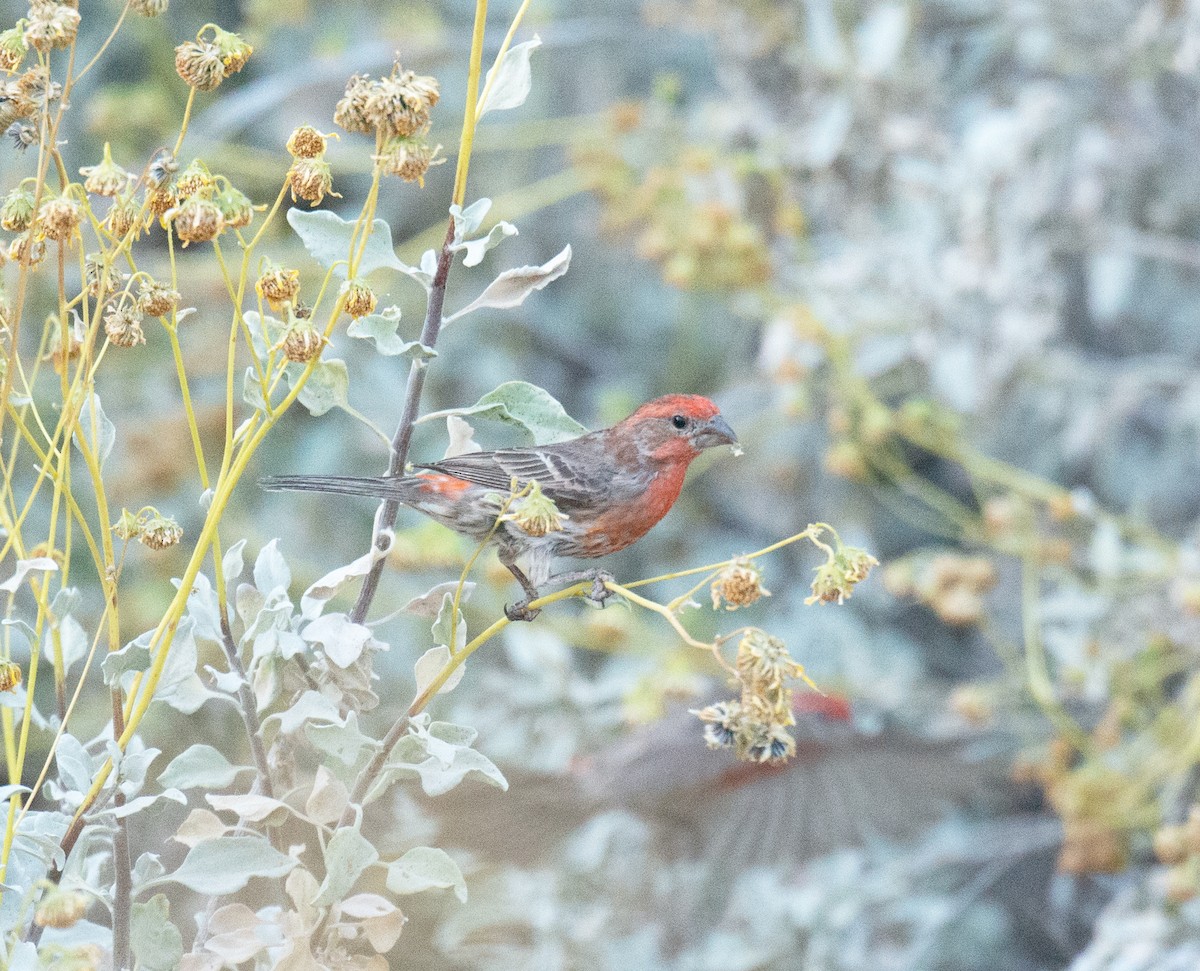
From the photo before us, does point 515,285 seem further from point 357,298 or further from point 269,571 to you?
point 269,571

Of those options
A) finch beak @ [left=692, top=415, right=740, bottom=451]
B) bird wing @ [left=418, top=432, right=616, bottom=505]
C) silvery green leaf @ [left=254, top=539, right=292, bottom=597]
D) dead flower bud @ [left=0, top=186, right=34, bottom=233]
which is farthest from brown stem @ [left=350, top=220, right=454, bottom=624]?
finch beak @ [left=692, top=415, right=740, bottom=451]

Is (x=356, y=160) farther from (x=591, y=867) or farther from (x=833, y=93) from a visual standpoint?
(x=591, y=867)

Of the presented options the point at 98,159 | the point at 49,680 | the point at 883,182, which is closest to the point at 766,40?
the point at 883,182

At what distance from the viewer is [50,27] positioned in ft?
2.18

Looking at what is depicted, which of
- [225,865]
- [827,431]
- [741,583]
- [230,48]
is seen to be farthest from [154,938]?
[827,431]

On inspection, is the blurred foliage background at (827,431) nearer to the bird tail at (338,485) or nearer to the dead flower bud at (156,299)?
the bird tail at (338,485)

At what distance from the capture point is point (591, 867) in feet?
6.24

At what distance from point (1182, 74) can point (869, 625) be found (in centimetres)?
111

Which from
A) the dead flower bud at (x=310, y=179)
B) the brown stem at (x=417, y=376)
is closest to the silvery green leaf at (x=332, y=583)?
the brown stem at (x=417, y=376)

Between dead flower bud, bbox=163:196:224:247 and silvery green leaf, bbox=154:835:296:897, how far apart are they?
0.34m

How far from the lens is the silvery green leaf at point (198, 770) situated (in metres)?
0.80

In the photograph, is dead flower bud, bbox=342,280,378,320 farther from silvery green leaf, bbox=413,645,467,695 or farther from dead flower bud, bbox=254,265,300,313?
silvery green leaf, bbox=413,645,467,695

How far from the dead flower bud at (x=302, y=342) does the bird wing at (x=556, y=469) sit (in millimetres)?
427

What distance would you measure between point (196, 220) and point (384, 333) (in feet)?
0.48
